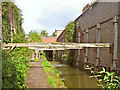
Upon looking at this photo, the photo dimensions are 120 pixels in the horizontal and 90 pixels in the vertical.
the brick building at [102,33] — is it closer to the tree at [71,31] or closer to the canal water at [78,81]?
the canal water at [78,81]

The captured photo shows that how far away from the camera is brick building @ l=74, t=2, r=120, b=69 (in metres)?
6.23

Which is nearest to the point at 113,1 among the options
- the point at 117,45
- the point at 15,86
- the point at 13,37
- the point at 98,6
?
the point at 98,6

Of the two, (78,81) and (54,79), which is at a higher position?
(54,79)

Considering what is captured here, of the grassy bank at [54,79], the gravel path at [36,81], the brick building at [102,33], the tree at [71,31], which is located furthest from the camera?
the tree at [71,31]

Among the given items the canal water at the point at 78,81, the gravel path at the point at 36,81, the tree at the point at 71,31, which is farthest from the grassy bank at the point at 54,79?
the tree at the point at 71,31

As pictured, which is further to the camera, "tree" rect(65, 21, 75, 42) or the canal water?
"tree" rect(65, 21, 75, 42)

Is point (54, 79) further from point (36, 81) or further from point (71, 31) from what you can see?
point (71, 31)

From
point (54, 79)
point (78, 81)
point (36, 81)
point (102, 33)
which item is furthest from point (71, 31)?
point (36, 81)

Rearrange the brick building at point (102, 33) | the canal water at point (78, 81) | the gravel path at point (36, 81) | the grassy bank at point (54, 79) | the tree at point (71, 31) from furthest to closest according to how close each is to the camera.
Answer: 1. the tree at point (71, 31)
2. the brick building at point (102, 33)
3. the canal water at point (78, 81)
4. the grassy bank at point (54, 79)
5. the gravel path at point (36, 81)

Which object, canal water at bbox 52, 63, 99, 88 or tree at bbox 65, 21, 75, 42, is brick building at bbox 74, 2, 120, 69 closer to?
canal water at bbox 52, 63, 99, 88

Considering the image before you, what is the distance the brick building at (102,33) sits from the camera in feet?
20.4

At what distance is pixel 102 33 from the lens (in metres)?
7.79

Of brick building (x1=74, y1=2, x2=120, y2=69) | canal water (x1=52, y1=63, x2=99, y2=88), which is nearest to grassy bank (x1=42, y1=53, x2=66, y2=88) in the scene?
canal water (x1=52, y1=63, x2=99, y2=88)

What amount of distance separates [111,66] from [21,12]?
1056cm
